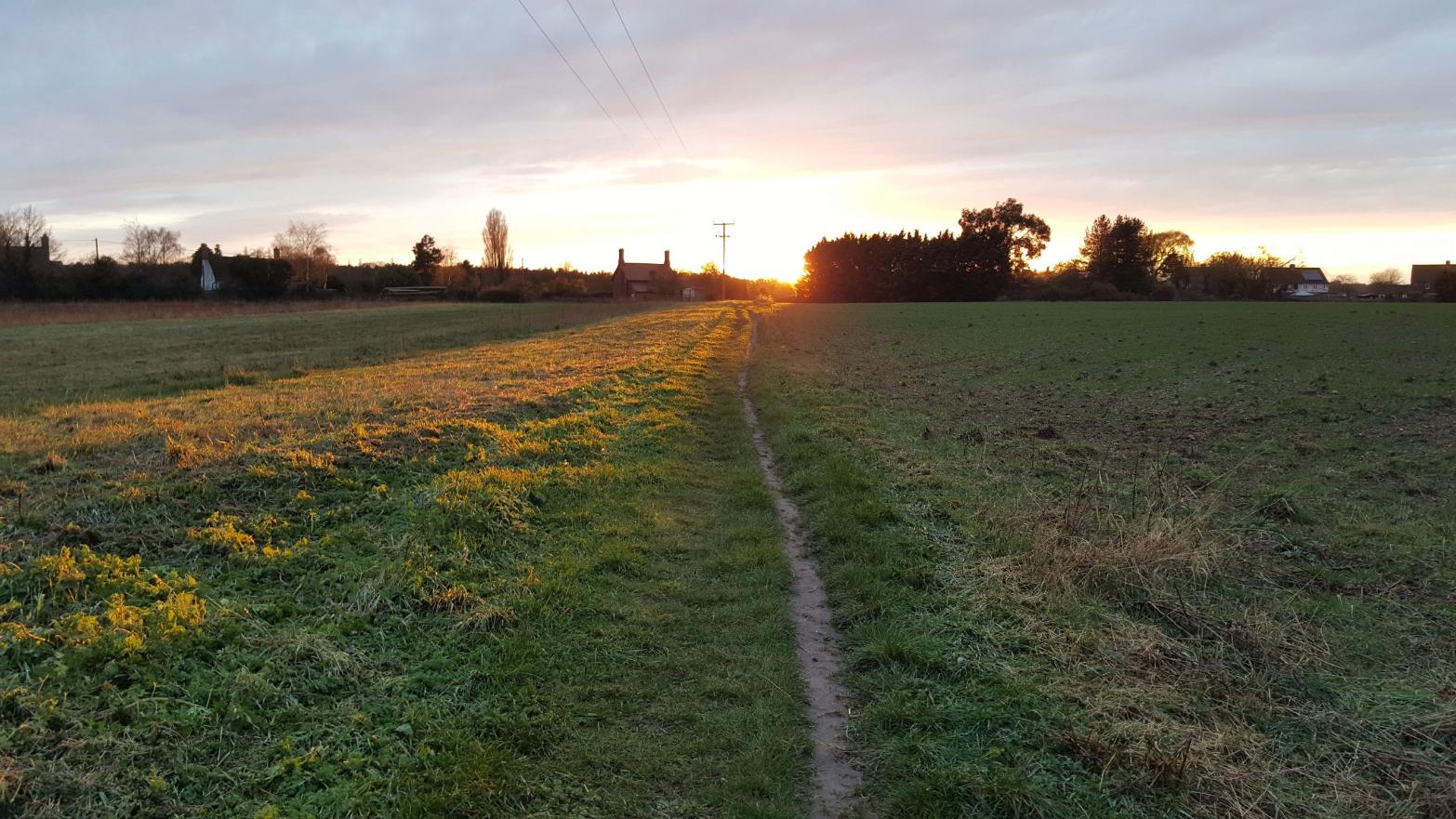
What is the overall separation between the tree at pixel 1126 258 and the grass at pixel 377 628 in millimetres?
103714

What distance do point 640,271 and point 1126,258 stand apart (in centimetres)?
7509

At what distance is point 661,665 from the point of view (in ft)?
16.1

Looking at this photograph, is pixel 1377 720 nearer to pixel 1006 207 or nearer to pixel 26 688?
pixel 26 688

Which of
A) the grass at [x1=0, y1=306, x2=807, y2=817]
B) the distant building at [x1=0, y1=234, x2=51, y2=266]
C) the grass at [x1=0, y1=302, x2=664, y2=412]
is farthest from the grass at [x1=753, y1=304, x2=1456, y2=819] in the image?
the distant building at [x1=0, y1=234, x2=51, y2=266]

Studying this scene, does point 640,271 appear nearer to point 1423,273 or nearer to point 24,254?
point 24,254

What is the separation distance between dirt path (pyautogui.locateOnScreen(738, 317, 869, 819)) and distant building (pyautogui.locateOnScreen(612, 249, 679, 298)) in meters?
105

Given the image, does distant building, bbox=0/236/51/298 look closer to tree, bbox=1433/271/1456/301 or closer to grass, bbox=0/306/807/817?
grass, bbox=0/306/807/817

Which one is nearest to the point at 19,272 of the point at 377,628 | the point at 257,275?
the point at 257,275

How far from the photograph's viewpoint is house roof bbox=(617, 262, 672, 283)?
124m

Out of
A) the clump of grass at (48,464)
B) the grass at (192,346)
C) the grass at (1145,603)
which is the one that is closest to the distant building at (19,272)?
the grass at (192,346)

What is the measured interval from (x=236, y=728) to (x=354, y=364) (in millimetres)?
17393

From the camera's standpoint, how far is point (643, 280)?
12406 centimetres

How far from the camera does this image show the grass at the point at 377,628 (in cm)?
350

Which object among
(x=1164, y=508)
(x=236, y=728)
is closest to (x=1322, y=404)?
(x=1164, y=508)
